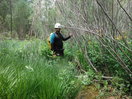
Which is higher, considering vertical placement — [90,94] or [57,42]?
[57,42]

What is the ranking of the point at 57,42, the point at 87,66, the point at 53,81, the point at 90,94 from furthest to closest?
the point at 57,42
the point at 87,66
the point at 90,94
the point at 53,81

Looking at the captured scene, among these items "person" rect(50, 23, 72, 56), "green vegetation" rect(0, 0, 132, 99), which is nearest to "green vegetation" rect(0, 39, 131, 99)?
"green vegetation" rect(0, 0, 132, 99)

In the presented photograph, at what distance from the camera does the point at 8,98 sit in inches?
105

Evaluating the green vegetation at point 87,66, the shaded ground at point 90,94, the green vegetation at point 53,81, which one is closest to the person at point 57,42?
the green vegetation at point 87,66

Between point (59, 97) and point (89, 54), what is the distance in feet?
7.06

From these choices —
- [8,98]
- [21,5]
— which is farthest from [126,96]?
[21,5]

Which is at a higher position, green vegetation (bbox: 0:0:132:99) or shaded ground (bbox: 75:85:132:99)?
green vegetation (bbox: 0:0:132:99)

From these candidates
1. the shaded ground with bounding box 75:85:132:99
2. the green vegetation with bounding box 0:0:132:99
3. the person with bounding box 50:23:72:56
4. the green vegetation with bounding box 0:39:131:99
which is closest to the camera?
the green vegetation with bounding box 0:39:131:99

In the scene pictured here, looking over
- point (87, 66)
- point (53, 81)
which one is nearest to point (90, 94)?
point (53, 81)

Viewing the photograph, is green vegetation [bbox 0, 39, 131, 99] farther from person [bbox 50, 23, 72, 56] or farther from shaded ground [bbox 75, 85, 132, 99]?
person [bbox 50, 23, 72, 56]

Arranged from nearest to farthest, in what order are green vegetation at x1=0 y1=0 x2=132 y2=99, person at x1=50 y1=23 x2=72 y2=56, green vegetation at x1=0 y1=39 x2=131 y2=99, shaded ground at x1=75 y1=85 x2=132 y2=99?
green vegetation at x1=0 y1=39 x2=131 y2=99
green vegetation at x1=0 y1=0 x2=132 y2=99
shaded ground at x1=75 y1=85 x2=132 y2=99
person at x1=50 y1=23 x2=72 y2=56

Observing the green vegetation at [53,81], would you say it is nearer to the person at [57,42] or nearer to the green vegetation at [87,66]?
the green vegetation at [87,66]

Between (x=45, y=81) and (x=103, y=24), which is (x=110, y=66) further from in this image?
(x=45, y=81)

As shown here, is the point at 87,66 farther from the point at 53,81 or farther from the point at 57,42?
the point at 57,42
